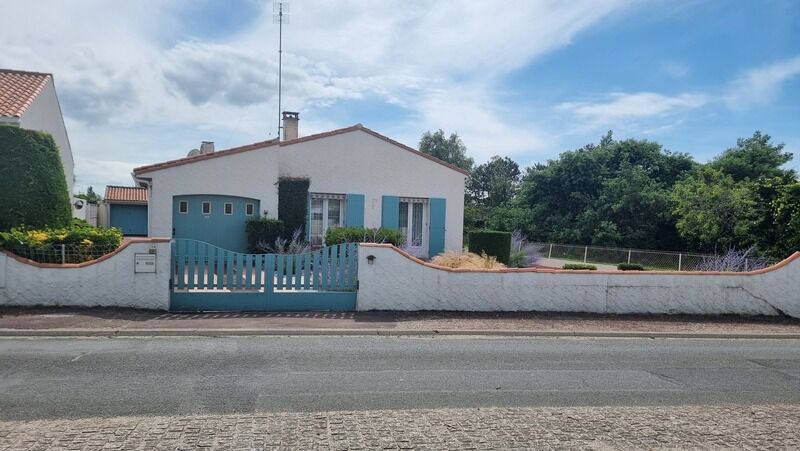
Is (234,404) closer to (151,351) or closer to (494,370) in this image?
(151,351)

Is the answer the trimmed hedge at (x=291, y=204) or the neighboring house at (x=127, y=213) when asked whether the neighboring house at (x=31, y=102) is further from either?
the neighboring house at (x=127, y=213)

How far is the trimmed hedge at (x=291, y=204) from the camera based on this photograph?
1753 cm

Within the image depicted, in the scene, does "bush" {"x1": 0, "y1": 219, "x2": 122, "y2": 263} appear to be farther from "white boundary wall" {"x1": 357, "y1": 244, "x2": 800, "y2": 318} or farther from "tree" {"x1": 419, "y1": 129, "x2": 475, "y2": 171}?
"tree" {"x1": 419, "y1": 129, "x2": 475, "y2": 171}

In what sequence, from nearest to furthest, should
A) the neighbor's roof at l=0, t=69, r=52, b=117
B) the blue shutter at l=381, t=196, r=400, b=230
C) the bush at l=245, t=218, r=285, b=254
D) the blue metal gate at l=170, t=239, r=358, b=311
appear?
A: the blue metal gate at l=170, t=239, r=358, b=311 → the neighbor's roof at l=0, t=69, r=52, b=117 → the bush at l=245, t=218, r=285, b=254 → the blue shutter at l=381, t=196, r=400, b=230

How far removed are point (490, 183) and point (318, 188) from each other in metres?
40.3

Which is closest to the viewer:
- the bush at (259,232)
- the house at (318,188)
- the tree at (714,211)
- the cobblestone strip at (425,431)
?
the cobblestone strip at (425,431)

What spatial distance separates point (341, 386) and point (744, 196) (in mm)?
22214

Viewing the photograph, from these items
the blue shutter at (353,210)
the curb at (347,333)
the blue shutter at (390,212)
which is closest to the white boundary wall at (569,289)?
the curb at (347,333)

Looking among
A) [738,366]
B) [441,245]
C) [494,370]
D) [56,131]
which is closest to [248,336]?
[494,370]

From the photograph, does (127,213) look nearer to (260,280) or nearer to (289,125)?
(289,125)

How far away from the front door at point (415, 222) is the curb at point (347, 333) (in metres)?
10.3

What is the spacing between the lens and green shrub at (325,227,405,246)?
1642cm

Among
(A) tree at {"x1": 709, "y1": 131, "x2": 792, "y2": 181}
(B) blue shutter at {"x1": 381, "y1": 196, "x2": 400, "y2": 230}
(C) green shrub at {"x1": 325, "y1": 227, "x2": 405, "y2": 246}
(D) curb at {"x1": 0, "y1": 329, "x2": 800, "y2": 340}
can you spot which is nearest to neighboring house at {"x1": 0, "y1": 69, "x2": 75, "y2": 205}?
(C) green shrub at {"x1": 325, "y1": 227, "x2": 405, "y2": 246}

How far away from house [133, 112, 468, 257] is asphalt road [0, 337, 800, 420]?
9208 millimetres
